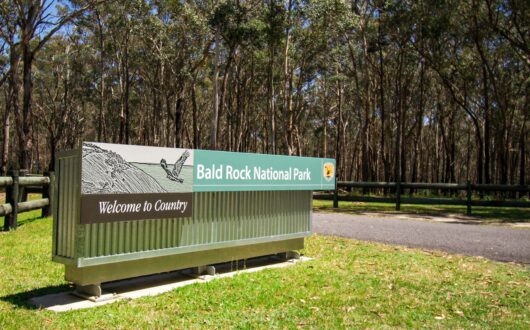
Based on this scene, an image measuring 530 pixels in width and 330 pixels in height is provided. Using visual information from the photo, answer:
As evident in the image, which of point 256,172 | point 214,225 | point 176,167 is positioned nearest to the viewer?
point 176,167

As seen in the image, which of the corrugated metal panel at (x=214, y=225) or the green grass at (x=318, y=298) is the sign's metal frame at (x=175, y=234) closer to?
the corrugated metal panel at (x=214, y=225)

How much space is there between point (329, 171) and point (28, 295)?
16.5 feet

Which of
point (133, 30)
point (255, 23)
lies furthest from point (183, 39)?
point (255, 23)

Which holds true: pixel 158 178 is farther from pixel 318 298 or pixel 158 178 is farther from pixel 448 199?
pixel 448 199

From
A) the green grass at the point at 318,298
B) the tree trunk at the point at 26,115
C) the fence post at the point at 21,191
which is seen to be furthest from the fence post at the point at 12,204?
the tree trunk at the point at 26,115

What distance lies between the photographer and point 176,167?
6.29 meters

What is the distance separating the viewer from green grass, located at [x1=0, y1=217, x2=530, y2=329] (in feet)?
16.5

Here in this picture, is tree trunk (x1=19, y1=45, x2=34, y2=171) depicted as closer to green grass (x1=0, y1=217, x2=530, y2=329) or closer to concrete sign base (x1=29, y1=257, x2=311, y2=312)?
green grass (x1=0, y1=217, x2=530, y2=329)

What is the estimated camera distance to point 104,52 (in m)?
42.8

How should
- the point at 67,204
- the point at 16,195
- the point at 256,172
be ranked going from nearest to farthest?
the point at 67,204 < the point at 256,172 < the point at 16,195

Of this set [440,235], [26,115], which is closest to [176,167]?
[440,235]

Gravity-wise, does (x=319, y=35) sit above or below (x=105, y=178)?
above

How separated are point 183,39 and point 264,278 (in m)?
33.6

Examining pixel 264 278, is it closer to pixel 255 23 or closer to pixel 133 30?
pixel 255 23
